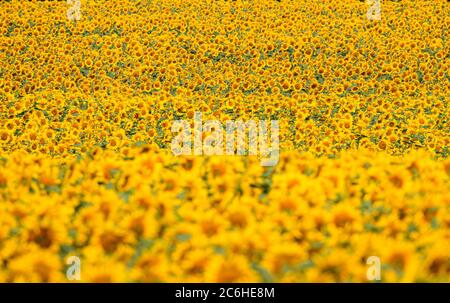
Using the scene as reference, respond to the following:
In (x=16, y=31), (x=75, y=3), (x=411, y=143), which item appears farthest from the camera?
(x=75, y=3)

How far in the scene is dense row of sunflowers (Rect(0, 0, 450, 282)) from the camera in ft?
9.37

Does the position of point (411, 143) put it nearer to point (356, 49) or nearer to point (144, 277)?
point (356, 49)

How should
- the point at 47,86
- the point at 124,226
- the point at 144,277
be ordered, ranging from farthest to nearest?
the point at 47,86 < the point at 124,226 < the point at 144,277

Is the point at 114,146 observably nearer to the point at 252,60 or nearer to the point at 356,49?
the point at 252,60

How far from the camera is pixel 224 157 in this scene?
13.9ft

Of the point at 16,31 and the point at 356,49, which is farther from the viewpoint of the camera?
the point at 16,31

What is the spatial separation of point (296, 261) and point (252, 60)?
1272 centimetres

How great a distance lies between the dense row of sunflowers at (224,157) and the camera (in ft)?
9.37

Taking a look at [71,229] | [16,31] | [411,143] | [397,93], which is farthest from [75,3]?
[71,229]

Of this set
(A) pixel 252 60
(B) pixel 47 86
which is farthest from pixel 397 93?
(B) pixel 47 86

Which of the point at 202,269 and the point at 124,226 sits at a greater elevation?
the point at 124,226

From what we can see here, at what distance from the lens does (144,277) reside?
272 cm

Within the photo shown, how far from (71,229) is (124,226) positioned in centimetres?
34
